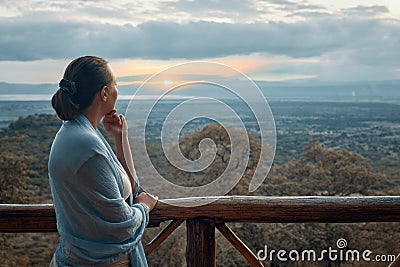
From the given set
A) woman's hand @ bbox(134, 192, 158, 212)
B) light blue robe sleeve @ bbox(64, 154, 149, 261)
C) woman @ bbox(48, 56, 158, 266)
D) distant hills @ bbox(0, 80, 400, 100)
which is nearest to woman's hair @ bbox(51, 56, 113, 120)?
woman @ bbox(48, 56, 158, 266)

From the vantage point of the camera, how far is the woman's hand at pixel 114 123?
1.54 meters

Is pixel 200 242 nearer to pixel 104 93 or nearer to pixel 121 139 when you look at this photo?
pixel 121 139

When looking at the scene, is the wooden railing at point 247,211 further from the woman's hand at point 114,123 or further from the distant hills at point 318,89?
the distant hills at point 318,89

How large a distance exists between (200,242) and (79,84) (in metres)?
0.99

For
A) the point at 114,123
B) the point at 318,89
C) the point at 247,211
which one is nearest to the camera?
the point at 114,123

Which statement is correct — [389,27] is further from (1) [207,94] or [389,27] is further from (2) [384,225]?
(1) [207,94]

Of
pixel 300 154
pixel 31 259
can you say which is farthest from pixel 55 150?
pixel 300 154

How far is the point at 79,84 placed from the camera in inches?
52.7

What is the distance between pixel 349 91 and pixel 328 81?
0.21m

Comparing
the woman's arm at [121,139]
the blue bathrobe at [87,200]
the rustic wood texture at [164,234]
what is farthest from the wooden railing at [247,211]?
the blue bathrobe at [87,200]

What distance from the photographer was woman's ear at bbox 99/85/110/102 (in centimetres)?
137

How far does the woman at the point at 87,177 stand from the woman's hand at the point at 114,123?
0.32 feet

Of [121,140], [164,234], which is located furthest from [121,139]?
[164,234]

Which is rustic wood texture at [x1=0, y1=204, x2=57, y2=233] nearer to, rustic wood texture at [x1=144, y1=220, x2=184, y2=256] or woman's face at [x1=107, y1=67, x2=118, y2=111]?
rustic wood texture at [x1=144, y1=220, x2=184, y2=256]
